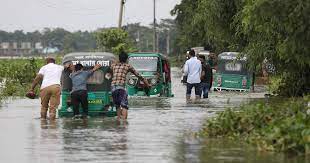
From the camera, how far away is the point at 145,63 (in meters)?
36.3

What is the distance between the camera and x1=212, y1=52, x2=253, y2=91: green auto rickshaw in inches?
1649

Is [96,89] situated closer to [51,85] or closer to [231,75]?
[51,85]

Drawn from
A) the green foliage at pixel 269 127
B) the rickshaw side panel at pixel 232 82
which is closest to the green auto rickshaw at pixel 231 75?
Answer: the rickshaw side panel at pixel 232 82

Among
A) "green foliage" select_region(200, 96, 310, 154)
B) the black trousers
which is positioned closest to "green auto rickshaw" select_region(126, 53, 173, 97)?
the black trousers

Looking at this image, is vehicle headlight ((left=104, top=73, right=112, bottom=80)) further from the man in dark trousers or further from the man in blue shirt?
the man in dark trousers

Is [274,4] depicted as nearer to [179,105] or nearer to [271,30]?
[271,30]

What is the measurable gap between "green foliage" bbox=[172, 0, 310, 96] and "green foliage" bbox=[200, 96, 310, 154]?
3.53 meters

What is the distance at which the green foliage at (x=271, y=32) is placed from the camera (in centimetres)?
1983

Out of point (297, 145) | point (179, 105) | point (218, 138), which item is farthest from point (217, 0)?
point (297, 145)

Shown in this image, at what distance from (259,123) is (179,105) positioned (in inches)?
429

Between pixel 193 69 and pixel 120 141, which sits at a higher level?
pixel 193 69

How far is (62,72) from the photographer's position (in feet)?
72.6

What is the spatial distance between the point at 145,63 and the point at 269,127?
22213 mm

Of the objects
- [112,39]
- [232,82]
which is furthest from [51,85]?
[112,39]
